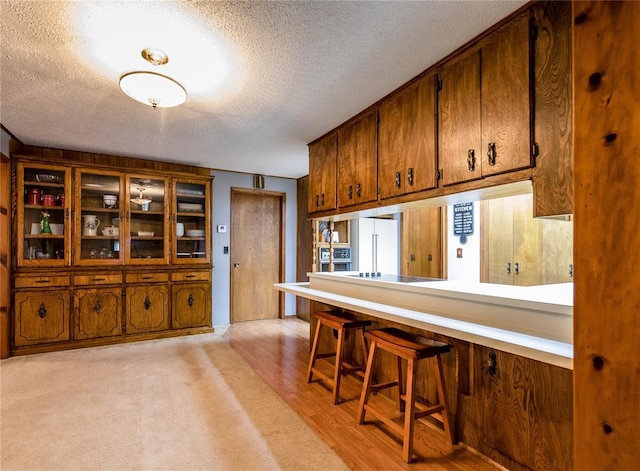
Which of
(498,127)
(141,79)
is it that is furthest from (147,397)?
(498,127)

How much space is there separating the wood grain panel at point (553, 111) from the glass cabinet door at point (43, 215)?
4504 millimetres

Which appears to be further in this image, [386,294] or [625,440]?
[386,294]

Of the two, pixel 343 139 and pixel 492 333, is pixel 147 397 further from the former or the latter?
pixel 343 139

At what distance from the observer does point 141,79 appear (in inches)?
87.1

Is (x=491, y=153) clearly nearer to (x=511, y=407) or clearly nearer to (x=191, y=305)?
(x=511, y=407)

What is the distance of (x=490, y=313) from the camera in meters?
1.87

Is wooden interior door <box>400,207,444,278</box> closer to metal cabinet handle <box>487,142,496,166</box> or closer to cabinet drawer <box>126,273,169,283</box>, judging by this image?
metal cabinet handle <box>487,142,496,166</box>

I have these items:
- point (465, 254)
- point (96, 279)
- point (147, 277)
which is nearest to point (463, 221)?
point (465, 254)

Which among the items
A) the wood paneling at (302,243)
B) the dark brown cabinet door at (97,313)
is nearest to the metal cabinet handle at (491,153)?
the wood paneling at (302,243)

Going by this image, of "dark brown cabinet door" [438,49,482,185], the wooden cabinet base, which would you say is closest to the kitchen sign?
"dark brown cabinet door" [438,49,482,185]

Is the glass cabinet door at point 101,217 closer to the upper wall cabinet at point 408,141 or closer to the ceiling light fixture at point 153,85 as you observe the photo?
the ceiling light fixture at point 153,85

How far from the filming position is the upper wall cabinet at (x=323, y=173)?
343cm

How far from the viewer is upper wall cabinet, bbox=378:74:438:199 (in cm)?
232

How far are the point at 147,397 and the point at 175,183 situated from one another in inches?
107
